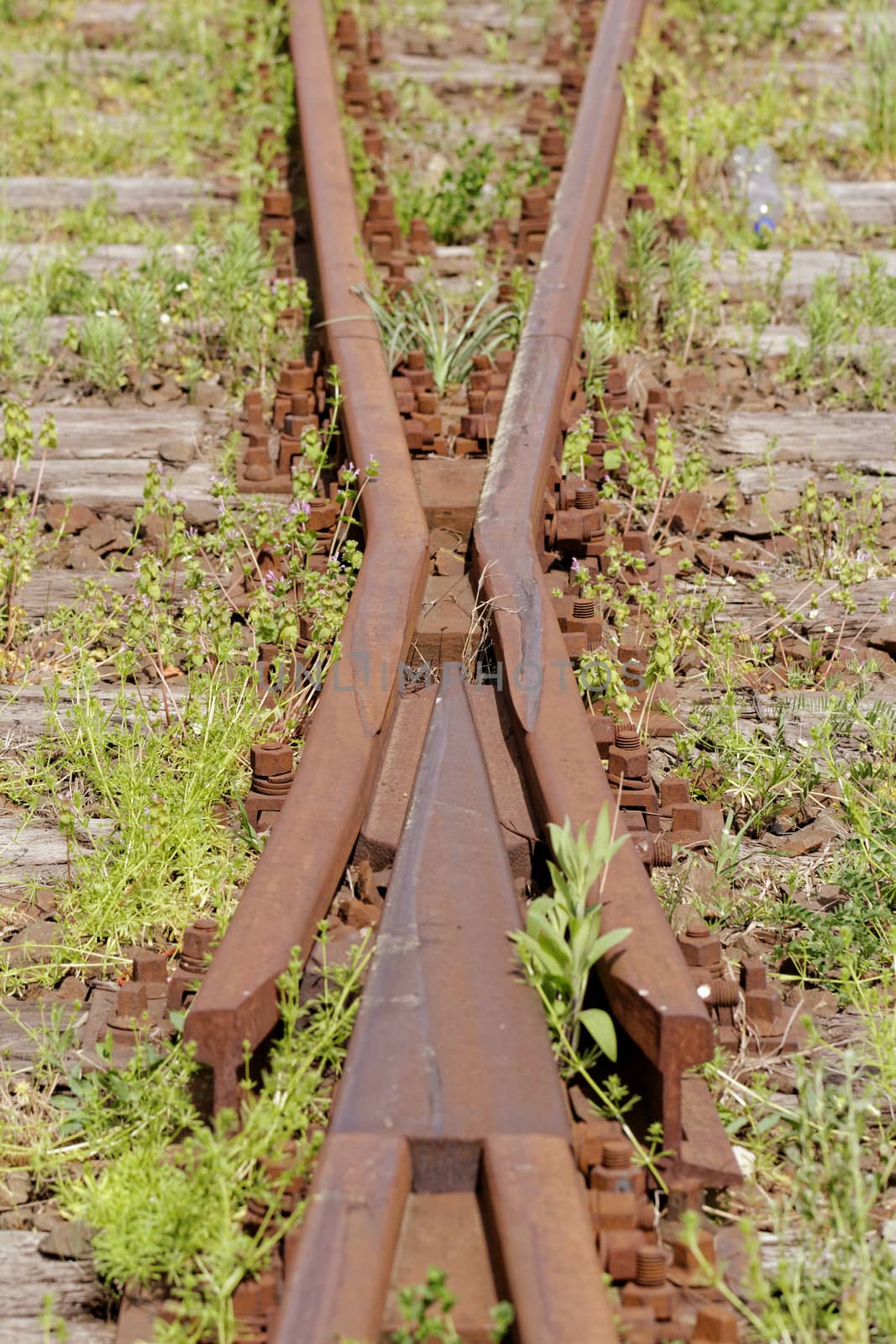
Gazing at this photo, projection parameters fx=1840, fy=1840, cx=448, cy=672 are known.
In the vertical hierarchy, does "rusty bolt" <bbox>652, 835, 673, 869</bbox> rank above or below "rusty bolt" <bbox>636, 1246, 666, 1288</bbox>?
above

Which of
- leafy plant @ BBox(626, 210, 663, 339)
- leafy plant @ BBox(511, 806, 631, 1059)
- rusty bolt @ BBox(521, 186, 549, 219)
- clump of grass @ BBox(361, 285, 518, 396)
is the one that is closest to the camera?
leafy plant @ BBox(511, 806, 631, 1059)

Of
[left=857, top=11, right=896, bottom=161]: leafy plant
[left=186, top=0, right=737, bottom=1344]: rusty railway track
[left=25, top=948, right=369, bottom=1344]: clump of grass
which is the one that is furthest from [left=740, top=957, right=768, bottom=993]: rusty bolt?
[left=857, top=11, right=896, bottom=161]: leafy plant

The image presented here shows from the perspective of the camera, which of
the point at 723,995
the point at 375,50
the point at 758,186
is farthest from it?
the point at 375,50

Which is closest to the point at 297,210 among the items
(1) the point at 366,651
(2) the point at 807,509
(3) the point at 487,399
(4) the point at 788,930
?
(3) the point at 487,399

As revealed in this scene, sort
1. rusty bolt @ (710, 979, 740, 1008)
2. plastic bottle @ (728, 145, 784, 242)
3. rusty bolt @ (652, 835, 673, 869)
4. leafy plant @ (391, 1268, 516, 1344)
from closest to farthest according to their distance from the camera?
leafy plant @ (391, 1268, 516, 1344) → rusty bolt @ (710, 979, 740, 1008) → rusty bolt @ (652, 835, 673, 869) → plastic bottle @ (728, 145, 784, 242)

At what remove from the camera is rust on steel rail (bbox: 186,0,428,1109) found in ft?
9.45

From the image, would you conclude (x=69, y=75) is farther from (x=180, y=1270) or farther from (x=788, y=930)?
(x=180, y=1270)

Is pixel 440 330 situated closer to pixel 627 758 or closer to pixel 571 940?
pixel 627 758

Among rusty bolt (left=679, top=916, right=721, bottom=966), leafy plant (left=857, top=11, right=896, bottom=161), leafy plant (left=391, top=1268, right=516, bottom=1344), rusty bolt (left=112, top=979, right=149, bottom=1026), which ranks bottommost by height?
leafy plant (left=391, top=1268, right=516, bottom=1344)

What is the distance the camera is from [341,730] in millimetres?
3580

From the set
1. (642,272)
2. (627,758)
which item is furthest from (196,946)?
(642,272)

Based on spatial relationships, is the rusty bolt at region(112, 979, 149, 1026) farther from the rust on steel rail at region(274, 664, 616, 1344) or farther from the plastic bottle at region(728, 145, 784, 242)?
the plastic bottle at region(728, 145, 784, 242)

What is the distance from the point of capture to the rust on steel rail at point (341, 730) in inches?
113

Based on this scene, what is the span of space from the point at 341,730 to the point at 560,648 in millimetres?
561
